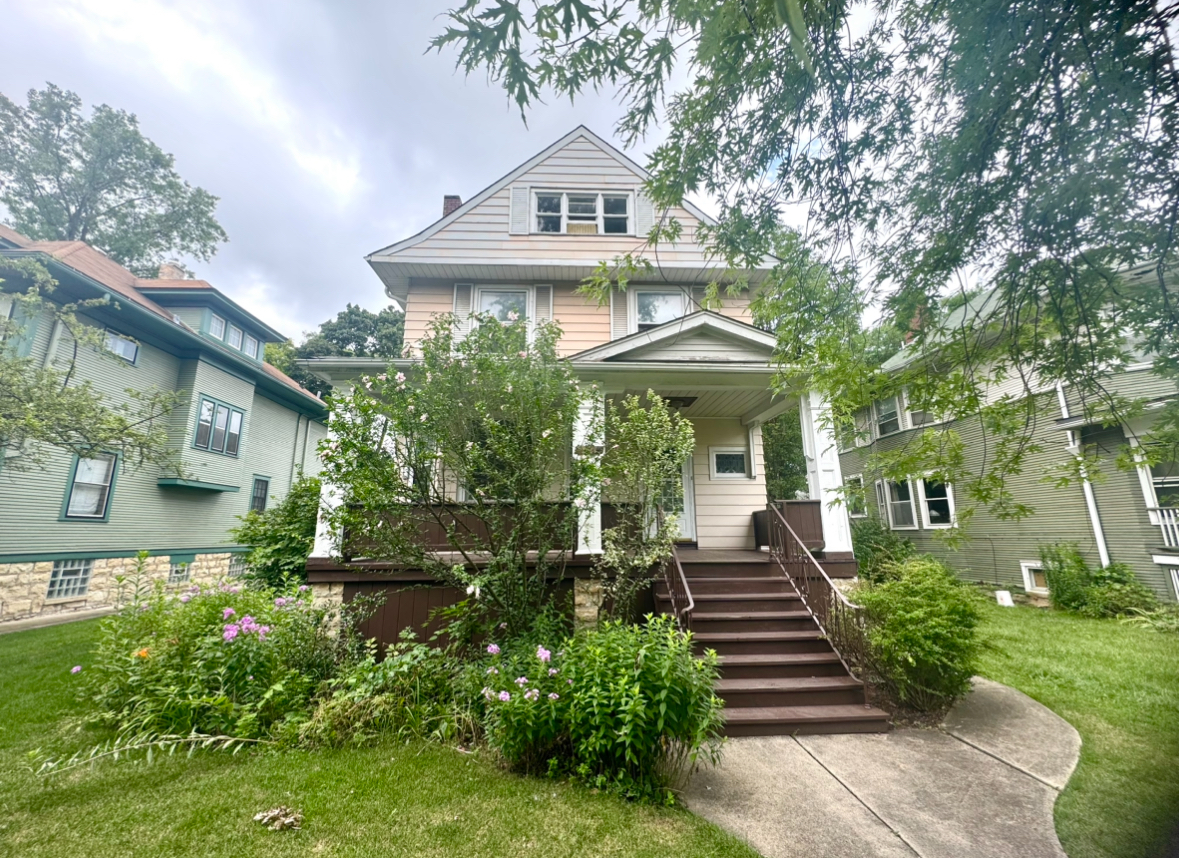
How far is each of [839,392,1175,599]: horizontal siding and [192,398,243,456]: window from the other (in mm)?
16362

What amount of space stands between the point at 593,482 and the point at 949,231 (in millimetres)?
3601

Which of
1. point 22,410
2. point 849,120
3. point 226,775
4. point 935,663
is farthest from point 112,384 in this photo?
point 935,663

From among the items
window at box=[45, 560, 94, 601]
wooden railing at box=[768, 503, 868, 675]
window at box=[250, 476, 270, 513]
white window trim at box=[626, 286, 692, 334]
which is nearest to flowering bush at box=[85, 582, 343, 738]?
wooden railing at box=[768, 503, 868, 675]

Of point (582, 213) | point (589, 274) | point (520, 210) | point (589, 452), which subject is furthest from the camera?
point (582, 213)

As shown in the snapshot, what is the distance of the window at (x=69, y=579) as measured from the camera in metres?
10.5

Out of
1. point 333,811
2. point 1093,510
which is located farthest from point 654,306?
point 1093,510

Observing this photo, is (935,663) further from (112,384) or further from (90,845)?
(112,384)

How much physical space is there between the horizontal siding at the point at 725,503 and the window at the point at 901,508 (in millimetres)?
8088

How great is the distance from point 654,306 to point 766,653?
264 inches

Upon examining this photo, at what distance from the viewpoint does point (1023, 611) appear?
32.4ft

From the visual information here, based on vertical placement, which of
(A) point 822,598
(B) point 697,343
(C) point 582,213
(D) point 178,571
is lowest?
(D) point 178,571

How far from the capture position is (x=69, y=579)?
35.5 feet

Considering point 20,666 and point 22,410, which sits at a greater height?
point 22,410

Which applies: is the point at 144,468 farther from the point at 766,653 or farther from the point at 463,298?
the point at 766,653
